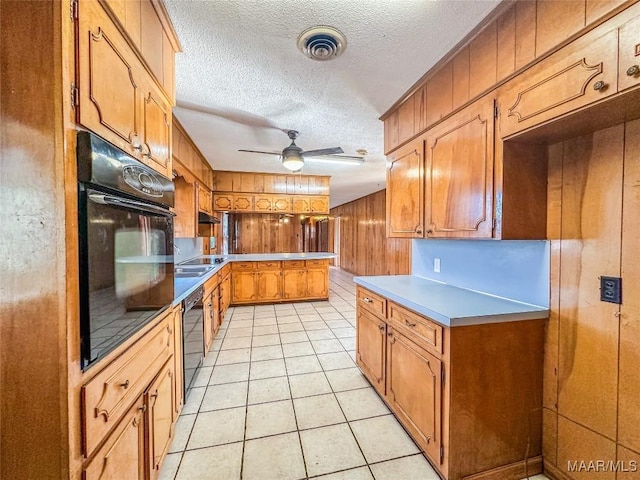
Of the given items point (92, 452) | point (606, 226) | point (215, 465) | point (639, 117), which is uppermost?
point (639, 117)

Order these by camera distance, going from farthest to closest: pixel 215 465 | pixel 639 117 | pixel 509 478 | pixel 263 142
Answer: pixel 263 142, pixel 215 465, pixel 509 478, pixel 639 117

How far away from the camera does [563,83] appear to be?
1.17 m

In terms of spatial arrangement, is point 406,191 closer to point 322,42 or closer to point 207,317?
point 322,42

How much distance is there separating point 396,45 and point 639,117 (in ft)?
4.08

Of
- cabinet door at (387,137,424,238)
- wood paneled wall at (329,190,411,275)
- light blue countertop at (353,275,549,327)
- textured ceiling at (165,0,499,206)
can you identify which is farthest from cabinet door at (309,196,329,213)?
light blue countertop at (353,275,549,327)

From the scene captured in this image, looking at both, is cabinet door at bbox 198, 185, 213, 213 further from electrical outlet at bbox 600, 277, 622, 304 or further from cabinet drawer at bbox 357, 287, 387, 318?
electrical outlet at bbox 600, 277, 622, 304

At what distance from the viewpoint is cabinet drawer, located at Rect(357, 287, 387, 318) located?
2.09 metres

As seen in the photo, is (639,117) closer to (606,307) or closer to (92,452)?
(606,307)

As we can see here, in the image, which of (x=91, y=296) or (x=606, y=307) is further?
(x=606, y=307)

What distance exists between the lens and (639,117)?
1172mm

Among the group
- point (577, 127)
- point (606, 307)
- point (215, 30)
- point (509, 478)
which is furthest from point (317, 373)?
point (215, 30)

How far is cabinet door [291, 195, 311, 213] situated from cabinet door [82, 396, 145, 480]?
462 cm

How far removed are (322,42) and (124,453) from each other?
2.24m

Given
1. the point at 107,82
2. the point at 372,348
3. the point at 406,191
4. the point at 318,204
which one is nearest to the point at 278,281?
the point at 318,204
